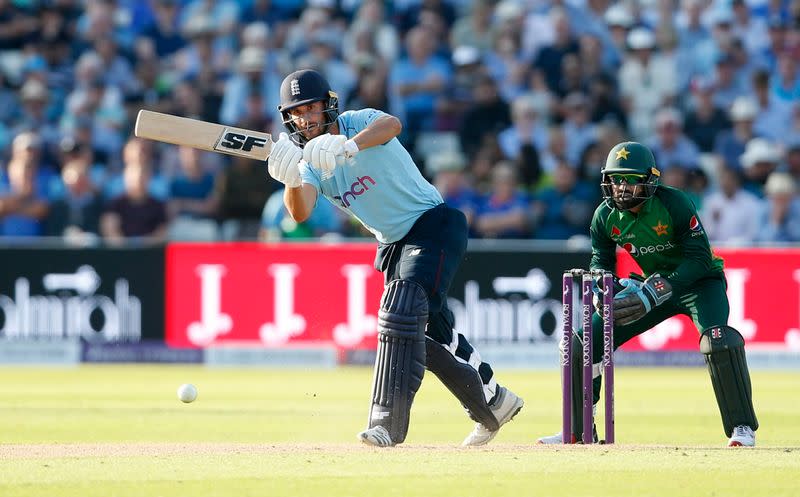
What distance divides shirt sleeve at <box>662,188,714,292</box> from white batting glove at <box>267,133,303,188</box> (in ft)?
6.43

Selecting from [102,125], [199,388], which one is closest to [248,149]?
[199,388]

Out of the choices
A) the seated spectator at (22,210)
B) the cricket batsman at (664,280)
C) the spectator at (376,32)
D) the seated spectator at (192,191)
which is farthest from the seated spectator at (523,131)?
the cricket batsman at (664,280)

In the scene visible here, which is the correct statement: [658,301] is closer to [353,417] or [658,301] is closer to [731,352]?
[731,352]

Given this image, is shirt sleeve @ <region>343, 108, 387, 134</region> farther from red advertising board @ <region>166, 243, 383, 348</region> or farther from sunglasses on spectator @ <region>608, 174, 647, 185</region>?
red advertising board @ <region>166, 243, 383, 348</region>

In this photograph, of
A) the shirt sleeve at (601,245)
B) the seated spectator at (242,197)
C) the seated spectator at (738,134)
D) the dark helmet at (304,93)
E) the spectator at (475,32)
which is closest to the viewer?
the dark helmet at (304,93)

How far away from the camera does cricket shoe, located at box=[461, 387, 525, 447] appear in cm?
764

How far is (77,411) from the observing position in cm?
1005

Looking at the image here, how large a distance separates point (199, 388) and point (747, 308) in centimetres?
559

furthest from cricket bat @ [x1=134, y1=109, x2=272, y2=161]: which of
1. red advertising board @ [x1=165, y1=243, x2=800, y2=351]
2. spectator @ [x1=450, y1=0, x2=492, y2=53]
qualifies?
spectator @ [x1=450, y1=0, x2=492, y2=53]

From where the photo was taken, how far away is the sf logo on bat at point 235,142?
7164mm

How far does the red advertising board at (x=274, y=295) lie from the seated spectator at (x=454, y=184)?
3.95 feet

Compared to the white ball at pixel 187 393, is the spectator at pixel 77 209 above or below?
above

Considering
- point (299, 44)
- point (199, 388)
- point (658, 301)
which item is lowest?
point (199, 388)

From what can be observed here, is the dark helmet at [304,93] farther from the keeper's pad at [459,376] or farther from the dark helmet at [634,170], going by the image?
the dark helmet at [634,170]
